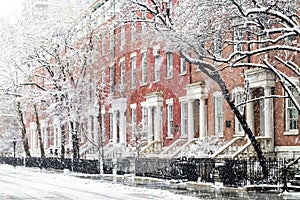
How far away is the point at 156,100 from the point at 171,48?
17.0 m

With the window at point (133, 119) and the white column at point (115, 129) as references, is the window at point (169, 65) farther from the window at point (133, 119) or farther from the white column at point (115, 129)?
the white column at point (115, 129)

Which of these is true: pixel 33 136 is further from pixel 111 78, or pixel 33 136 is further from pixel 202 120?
pixel 202 120

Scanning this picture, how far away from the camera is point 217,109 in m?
38.5

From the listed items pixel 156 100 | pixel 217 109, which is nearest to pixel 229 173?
pixel 217 109

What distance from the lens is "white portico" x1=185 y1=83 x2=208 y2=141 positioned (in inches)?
1543

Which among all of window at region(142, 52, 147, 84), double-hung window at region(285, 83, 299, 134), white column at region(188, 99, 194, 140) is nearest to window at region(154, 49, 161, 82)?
window at region(142, 52, 147, 84)

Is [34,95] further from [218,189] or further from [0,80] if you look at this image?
[218,189]

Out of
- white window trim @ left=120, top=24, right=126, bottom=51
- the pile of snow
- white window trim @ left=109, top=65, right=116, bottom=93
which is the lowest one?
the pile of snow

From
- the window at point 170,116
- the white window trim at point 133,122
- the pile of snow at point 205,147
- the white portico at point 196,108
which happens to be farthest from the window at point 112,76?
the pile of snow at point 205,147

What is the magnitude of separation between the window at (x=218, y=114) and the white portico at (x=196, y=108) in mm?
877

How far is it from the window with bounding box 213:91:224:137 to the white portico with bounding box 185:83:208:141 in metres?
0.88

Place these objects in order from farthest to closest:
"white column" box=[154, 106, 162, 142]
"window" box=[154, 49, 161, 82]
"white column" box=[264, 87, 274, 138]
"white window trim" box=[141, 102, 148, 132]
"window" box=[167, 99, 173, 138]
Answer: "white window trim" box=[141, 102, 148, 132]
"white column" box=[154, 106, 162, 142]
"window" box=[154, 49, 161, 82]
"window" box=[167, 99, 173, 138]
"white column" box=[264, 87, 274, 138]

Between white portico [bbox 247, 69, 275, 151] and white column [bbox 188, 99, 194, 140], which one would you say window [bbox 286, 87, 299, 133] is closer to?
white portico [bbox 247, 69, 275, 151]

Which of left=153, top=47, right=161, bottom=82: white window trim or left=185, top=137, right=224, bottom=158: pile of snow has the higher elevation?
left=153, top=47, right=161, bottom=82: white window trim
